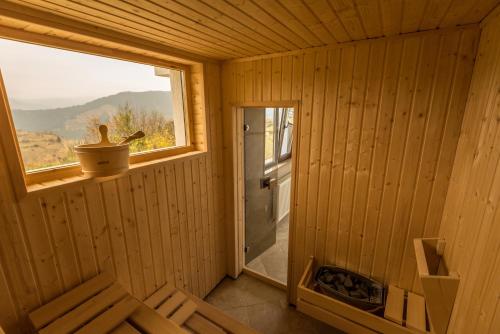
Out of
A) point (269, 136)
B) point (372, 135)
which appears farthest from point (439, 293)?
point (269, 136)

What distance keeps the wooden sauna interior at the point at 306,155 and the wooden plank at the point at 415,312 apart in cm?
8

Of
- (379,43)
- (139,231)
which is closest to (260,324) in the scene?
(139,231)

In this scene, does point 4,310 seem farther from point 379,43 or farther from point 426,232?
point 379,43

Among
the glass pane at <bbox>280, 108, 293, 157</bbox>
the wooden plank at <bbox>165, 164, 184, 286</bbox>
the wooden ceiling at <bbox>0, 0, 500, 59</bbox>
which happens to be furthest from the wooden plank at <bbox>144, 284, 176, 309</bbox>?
the glass pane at <bbox>280, 108, 293, 157</bbox>

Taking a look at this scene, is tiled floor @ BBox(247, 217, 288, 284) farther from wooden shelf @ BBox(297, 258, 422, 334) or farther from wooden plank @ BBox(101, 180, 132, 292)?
wooden plank @ BBox(101, 180, 132, 292)

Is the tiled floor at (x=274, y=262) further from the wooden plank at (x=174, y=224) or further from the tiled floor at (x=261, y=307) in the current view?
the wooden plank at (x=174, y=224)

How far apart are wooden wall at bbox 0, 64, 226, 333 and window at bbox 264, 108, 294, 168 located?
1.06 m

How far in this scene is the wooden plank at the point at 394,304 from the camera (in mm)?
1577

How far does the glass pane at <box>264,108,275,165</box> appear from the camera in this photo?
3.20 metres

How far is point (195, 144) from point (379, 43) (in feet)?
5.61

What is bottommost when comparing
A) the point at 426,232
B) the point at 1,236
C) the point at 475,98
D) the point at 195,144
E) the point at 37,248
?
the point at 426,232

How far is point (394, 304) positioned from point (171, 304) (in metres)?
1.68

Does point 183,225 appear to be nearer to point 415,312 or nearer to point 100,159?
point 100,159

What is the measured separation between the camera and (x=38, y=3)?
1032mm
